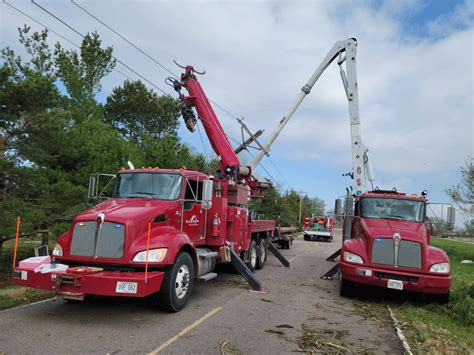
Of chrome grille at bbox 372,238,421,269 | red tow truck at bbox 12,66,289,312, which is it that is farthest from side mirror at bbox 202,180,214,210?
chrome grille at bbox 372,238,421,269

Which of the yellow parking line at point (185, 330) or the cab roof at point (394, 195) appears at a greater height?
the cab roof at point (394, 195)

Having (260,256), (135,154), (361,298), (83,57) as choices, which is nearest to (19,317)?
(361,298)

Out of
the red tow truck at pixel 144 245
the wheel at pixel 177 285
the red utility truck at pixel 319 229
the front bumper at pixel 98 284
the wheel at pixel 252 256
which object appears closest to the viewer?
the front bumper at pixel 98 284

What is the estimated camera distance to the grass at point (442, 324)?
18.6ft

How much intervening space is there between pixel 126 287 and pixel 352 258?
191 inches

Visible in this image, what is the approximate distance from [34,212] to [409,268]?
930cm

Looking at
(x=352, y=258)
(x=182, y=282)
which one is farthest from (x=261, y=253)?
(x=182, y=282)

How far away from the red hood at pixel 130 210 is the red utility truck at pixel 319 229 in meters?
27.8

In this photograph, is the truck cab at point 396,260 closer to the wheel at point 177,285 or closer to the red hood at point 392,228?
the red hood at point 392,228

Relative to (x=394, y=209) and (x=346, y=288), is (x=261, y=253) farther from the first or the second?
(x=394, y=209)

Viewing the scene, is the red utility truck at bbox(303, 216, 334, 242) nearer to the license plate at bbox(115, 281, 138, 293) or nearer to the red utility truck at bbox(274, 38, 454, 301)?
the red utility truck at bbox(274, 38, 454, 301)

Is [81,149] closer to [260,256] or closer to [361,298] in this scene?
[260,256]

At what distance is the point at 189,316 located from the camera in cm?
668

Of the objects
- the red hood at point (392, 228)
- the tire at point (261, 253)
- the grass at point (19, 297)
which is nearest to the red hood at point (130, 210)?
the grass at point (19, 297)
